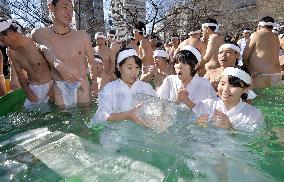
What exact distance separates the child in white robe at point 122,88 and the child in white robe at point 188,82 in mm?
693

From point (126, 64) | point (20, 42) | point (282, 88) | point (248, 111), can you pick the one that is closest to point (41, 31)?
point (20, 42)

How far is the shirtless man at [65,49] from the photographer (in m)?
5.10

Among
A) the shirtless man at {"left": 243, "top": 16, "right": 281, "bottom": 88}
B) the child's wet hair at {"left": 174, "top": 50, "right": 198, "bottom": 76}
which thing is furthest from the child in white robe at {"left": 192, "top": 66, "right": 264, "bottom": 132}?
the shirtless man at {"left": 243, "top": 16, "right": 281, "bottom": 88}

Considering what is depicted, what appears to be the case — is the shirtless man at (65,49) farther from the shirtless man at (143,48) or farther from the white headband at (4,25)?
the shirtless man at (143,48)

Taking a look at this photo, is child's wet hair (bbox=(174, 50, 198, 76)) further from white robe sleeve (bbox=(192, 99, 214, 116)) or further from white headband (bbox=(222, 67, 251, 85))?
white headband (bbox=(222, 67, 251, 85))

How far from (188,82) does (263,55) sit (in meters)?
2.35

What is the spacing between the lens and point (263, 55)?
20.9ft

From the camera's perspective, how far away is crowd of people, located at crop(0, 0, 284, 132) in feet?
12.7

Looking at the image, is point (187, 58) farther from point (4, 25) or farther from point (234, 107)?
point (4, 25)

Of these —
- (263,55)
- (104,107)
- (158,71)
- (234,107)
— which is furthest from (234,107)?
(158,71)

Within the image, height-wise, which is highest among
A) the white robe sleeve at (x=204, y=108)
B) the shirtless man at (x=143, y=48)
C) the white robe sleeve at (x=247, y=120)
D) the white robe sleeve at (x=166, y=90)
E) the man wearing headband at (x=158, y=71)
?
the shirtless man at (x=143, y=48)

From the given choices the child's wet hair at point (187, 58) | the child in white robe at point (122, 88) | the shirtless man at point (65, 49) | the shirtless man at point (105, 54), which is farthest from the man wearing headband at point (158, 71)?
the child in white robe at point (122, 88)

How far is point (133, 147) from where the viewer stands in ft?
10.8

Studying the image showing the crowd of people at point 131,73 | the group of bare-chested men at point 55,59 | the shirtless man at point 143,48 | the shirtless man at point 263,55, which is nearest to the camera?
the crowd of people at point 131,73
